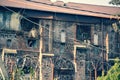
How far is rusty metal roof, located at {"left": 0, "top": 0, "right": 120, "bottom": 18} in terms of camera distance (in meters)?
23.7

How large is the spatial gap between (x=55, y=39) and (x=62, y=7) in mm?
3467

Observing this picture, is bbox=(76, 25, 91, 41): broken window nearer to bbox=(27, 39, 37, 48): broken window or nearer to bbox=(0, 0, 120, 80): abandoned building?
bbox=(0, 0, 120, 80): abandoned building

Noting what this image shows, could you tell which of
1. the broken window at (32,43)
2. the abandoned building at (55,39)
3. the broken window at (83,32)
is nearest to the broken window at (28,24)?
the abandoned building at (55,39)

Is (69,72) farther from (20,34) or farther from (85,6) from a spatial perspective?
(85,6)

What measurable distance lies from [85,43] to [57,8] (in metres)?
3.67

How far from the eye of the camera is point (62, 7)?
2636cm

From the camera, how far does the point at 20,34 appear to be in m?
23.2

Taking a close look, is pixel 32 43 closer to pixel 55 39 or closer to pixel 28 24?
pixel 28 24

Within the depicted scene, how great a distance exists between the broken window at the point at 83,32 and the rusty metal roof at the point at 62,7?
1.10 m

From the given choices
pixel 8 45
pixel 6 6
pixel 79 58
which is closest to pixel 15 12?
pixel 6 6

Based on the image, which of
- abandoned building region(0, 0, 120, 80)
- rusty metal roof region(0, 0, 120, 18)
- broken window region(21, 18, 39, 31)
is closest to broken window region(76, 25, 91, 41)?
abandoned building region(0, 0, 120, 80)

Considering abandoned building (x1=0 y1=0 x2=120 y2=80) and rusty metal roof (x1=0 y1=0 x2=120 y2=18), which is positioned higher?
rusty metal roof (x1=0 y1=0 x2=120 y2=18)

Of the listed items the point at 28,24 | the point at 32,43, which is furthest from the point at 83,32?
the point at 28,24

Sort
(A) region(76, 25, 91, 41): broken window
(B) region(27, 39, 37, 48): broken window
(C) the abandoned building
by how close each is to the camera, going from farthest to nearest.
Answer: (A) region(76, 25, 91, 41): broken window < (B) region(27, 39, 37, 48): broken window < (C) the abandoned building
